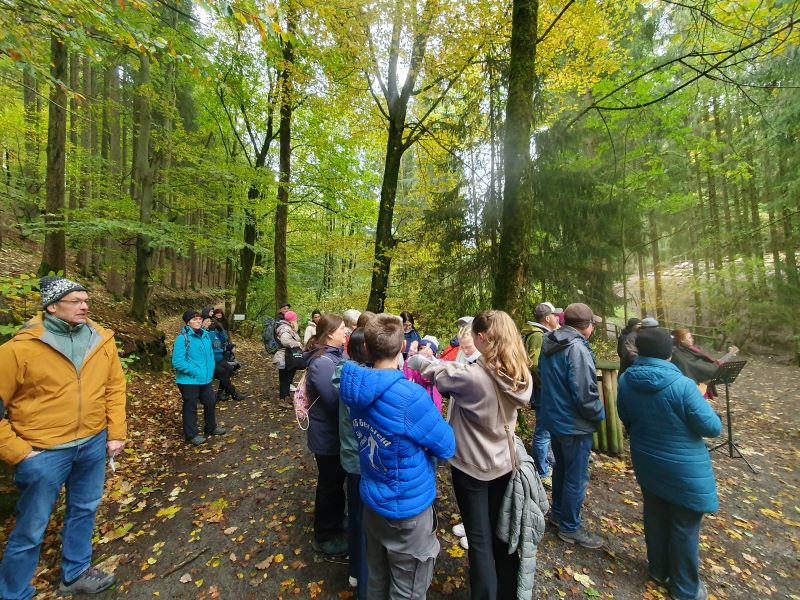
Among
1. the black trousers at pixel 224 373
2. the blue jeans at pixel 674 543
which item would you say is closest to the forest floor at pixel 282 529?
the blue jeans at pixel 674 543

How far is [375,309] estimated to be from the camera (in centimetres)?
915

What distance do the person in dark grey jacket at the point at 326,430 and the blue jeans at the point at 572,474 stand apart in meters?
2.07

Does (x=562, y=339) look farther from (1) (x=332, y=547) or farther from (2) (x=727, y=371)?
(2) (x=727, y=371)

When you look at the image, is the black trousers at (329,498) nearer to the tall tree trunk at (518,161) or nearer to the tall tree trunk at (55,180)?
the tall tree trunk at (518,161)

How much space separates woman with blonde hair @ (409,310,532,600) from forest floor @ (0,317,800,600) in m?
0.68

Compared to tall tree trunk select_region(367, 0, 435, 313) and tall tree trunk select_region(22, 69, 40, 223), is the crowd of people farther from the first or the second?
tall tree trunk select_region(22, 69, 40, 223)

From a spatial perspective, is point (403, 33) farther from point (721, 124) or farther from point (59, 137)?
point (721, 124)

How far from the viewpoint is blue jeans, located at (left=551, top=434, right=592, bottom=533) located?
126 inches

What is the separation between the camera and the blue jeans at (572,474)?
3.20m

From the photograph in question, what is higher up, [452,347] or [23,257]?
[23,257]

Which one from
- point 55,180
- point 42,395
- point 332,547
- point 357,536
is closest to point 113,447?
point 42,395

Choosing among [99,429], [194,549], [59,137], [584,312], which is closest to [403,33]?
[59,137]

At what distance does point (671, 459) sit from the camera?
263 centimetres

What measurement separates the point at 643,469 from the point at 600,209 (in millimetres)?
7775
